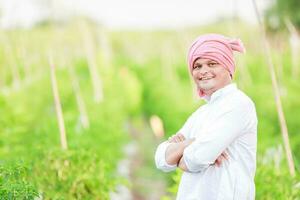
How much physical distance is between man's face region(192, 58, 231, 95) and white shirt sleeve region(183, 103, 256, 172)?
0.52 feet

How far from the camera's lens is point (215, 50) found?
8.43 feet

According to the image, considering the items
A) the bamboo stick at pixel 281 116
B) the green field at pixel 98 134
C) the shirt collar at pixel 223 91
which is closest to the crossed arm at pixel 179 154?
the shirt collar at pixel 223 91

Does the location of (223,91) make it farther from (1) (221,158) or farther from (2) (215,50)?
(1) (221,158)

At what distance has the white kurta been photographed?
96.7 inches

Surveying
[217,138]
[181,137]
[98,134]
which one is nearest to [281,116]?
[181,137]

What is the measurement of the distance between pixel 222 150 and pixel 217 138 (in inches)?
2.4

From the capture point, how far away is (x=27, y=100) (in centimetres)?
1215

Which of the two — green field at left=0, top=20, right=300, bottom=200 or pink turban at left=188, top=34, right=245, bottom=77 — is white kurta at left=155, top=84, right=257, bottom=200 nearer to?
pink turban at left=188, top=34, right=245, bottom=77

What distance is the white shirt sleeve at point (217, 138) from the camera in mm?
2447


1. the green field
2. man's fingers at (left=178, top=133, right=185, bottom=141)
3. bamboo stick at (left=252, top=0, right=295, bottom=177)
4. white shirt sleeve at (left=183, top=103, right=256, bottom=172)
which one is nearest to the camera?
white shirt sleeve at (left=183, top=103, right=256, bottom=172)

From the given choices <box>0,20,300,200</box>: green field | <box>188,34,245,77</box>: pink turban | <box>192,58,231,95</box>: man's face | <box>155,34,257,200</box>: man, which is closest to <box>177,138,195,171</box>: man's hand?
<box>155,34,257,200</box>: man

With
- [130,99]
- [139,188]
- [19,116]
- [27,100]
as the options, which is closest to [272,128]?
[139,188]

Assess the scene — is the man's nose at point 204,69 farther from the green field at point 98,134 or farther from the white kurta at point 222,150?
the green field at point 98,134

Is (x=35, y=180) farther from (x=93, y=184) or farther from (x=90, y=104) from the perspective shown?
(x=90, y=104)
